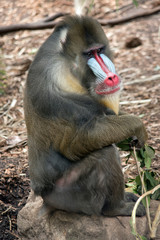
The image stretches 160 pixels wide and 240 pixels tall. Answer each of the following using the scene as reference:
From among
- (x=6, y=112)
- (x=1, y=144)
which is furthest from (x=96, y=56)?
(x=6, y=112)

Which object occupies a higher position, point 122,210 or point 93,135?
point 93,135

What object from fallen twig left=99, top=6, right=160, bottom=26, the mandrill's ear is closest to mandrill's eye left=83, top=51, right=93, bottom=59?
the mandrill's ear

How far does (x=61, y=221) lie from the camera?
3.75 m

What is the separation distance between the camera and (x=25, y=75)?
318 inches

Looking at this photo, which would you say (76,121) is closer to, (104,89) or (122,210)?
(104,89)

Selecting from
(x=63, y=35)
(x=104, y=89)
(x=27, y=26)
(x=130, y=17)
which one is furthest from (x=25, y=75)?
(x=104, y=89)

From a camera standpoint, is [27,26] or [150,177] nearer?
[150,177]

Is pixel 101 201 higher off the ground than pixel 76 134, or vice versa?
pixel 76 134

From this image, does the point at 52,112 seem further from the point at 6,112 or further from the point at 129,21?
the point at 129,21

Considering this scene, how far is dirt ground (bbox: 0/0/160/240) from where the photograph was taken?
504 cm

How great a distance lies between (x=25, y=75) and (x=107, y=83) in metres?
4.93

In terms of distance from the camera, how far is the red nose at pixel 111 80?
3.36 m

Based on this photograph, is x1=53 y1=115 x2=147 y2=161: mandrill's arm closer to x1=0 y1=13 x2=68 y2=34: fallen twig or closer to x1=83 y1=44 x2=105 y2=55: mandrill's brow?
x1=83 y1=44 x2=105 y2=55: mandrill's brow

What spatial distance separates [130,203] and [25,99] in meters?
1.50
